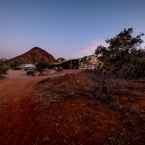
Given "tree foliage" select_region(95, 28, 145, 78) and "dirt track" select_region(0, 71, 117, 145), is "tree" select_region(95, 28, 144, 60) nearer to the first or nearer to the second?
"tree foliage" select_region(95, 28, 145, 78)

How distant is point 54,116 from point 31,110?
3.99 ft

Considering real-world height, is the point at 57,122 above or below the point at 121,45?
below

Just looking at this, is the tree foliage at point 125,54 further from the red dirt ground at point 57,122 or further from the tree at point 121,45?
the red dirt ground at point 57,122

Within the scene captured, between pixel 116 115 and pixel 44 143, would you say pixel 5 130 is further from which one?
pixel 116 115

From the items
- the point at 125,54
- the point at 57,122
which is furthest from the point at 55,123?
the point at 125,54

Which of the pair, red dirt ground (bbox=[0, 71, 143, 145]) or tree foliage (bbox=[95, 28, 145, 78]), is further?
tree foliage (bbox=[95, 28, 145, 78])

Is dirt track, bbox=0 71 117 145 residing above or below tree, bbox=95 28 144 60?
below

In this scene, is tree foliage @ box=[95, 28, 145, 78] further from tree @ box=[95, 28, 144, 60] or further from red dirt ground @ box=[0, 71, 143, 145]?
red dirt ground @ box=[0, 71, 143, 145]

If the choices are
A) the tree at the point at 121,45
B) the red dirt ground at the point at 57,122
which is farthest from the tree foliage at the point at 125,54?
the red dirt ground at the point at 57,122

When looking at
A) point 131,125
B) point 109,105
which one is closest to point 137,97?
point 109,105

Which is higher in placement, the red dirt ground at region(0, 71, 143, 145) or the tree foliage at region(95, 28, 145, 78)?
the tree foliage at region(95, 28, 145, 78)

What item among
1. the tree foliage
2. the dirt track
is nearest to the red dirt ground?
the dirt track

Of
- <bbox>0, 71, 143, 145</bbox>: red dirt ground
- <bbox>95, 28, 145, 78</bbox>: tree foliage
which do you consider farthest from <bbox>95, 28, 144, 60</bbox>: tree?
<bbox>0, 71, 143, 145</bbox>: red dirt ground

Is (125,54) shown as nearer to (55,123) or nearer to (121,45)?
(121,45)
